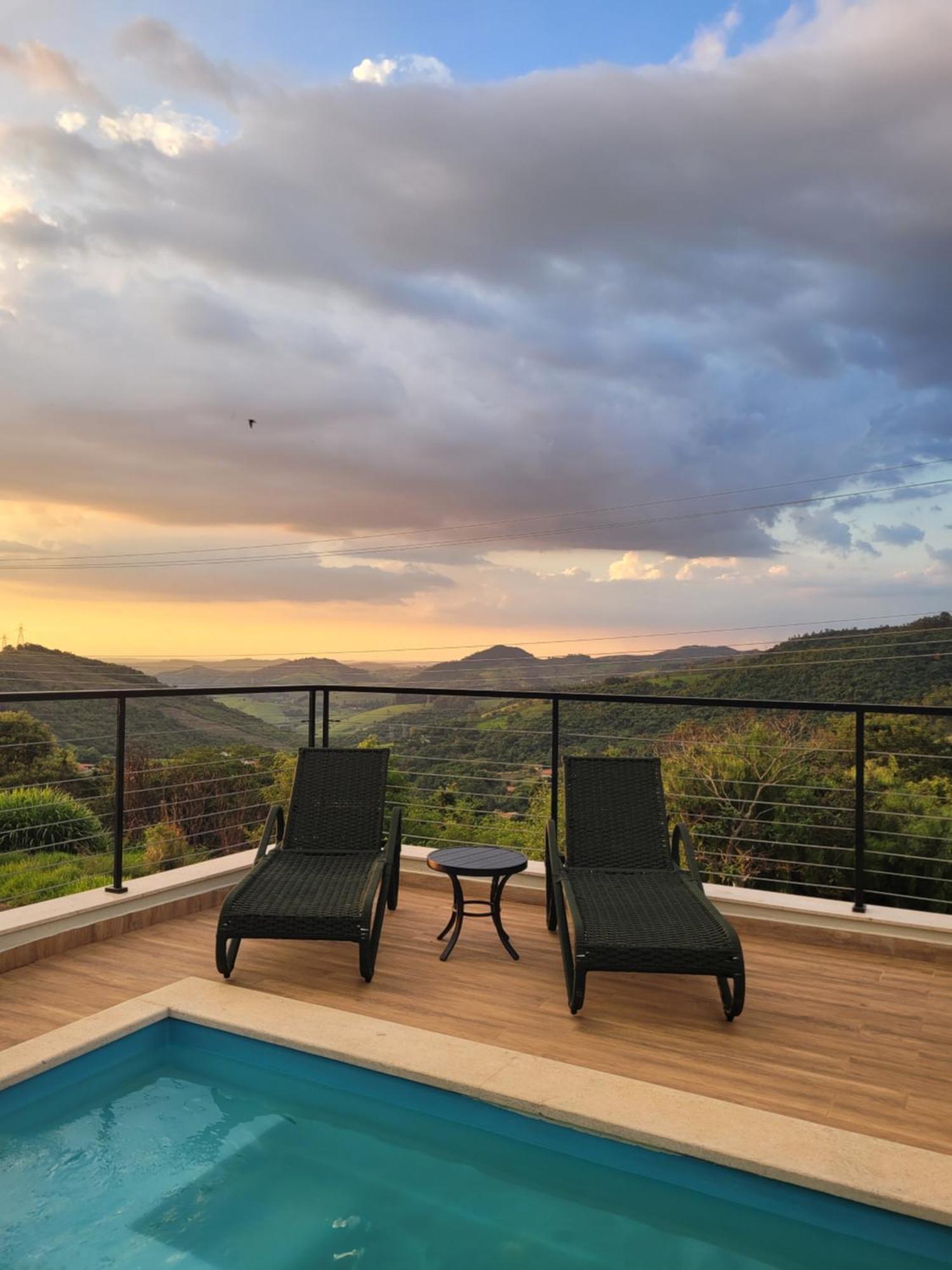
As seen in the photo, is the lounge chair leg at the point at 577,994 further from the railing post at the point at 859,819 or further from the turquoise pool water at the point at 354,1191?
the railing post at the point at 859,819

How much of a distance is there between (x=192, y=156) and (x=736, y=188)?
6575 millimetres

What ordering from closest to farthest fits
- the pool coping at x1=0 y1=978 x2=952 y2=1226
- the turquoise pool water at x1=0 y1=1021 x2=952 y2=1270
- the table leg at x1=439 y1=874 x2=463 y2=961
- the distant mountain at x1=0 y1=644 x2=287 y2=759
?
the turquoise pool water at x1=0 y1=1021 x2=952 y2=1270
the pool coping at x1=0 y1=978 x2=952 y2=1226
the table leg at x1=439 y1=874 x2=463 y2=961
the distant mountain at x1=0 y1=644 x2=287 y2=759

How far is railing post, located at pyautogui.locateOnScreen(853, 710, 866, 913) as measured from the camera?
4.57 m

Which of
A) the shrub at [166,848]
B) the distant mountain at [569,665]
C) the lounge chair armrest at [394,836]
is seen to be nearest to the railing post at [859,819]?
the lounge chair armrest at [394,836]

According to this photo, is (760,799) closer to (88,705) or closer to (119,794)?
(119,794)

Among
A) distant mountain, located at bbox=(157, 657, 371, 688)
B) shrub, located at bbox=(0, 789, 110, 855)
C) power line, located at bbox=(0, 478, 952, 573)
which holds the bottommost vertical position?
shrub, located at bbox=(0, 789, 110, 855)

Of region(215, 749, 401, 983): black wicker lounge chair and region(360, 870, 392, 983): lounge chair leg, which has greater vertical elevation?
region(215, 749, 401, 983): black wicker lounge chair

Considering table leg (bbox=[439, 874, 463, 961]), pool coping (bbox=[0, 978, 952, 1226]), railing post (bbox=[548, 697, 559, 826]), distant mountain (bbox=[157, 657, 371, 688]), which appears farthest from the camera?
distant mountain (bbox=[157, 657, 371, 688])

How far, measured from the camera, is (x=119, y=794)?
4629 millimetres

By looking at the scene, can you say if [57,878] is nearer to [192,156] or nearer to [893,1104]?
[192,156]

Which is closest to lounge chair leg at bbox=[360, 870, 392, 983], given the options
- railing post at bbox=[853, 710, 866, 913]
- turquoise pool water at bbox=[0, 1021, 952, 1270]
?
turquoise pool water at bbox=[0, 1021, 952, 1270]

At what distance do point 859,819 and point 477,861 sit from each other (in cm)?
196

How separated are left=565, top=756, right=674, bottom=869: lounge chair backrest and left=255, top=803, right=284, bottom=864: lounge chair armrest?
1.47m

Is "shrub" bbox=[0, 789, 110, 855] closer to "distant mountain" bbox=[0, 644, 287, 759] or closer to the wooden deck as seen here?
"distant mountain" bbox=[0, 644, 287, 759]
